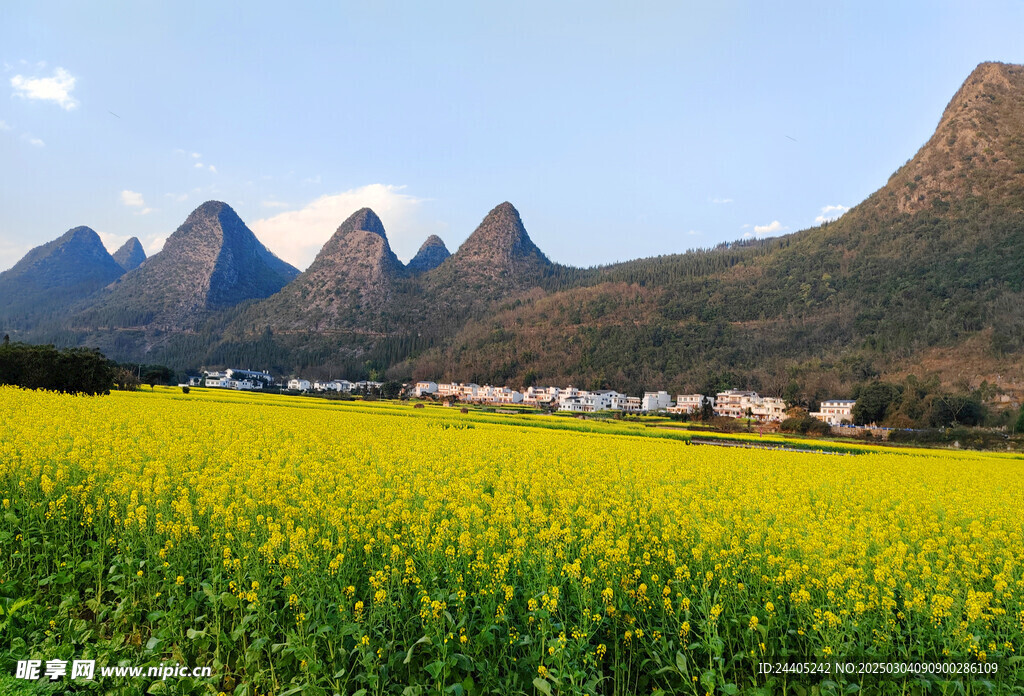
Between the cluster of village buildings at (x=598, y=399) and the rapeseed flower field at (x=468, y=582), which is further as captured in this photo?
the cluster of village buildings at (x=598, y=399)

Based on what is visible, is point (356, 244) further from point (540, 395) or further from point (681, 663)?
point (681, 663)

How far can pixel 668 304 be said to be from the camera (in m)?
92.9

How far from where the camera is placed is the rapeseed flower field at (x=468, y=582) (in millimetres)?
3922

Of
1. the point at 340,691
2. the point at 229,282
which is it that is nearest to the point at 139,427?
the point at 340,691

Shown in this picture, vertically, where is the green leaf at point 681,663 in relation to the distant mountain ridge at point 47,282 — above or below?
below

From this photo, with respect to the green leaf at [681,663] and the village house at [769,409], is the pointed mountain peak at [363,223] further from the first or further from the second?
the green leaf at [681,663]

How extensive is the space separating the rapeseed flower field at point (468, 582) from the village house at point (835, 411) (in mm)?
46404

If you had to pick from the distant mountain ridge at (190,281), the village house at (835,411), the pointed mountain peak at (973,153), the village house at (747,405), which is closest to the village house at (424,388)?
the village house at (747,405)

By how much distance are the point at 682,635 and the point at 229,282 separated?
619 ft

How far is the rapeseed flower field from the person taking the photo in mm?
3922

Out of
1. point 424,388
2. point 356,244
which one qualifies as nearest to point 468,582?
point 424,388

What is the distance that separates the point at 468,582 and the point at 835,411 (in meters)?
55.8

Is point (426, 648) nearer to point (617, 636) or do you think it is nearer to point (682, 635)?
point (617, 636)

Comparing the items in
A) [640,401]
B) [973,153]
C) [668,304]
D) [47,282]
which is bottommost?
[640,401]
